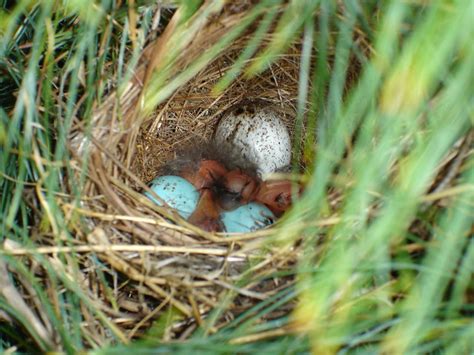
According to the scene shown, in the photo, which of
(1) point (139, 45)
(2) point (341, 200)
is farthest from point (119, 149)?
(2) point (341, 200)

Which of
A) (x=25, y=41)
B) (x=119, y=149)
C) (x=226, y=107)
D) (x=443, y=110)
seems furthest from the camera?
(x=226, y=107)

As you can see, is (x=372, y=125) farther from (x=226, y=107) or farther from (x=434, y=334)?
(x=226, y=107)

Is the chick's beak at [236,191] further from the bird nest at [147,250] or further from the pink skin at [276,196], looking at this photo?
the bird nest at [147,250]

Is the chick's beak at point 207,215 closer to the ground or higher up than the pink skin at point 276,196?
closer to the ground

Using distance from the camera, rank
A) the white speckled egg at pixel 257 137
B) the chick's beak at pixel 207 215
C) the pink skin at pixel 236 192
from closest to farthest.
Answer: the chick's beak at pixel 207 215, the pink skin at pixel 236 192, the white speckled egg at pixel 257 137

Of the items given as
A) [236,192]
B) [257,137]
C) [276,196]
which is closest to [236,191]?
[236,192]

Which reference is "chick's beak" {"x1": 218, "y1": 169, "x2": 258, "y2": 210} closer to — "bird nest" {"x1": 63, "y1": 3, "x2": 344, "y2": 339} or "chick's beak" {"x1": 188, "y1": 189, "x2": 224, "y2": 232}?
"chick's beak" {"x1": 188, "y1": 189, "x2": 224, "y2": 232}

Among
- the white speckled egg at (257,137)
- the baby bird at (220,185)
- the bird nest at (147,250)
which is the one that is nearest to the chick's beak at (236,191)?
the baby bird at (220,185)
